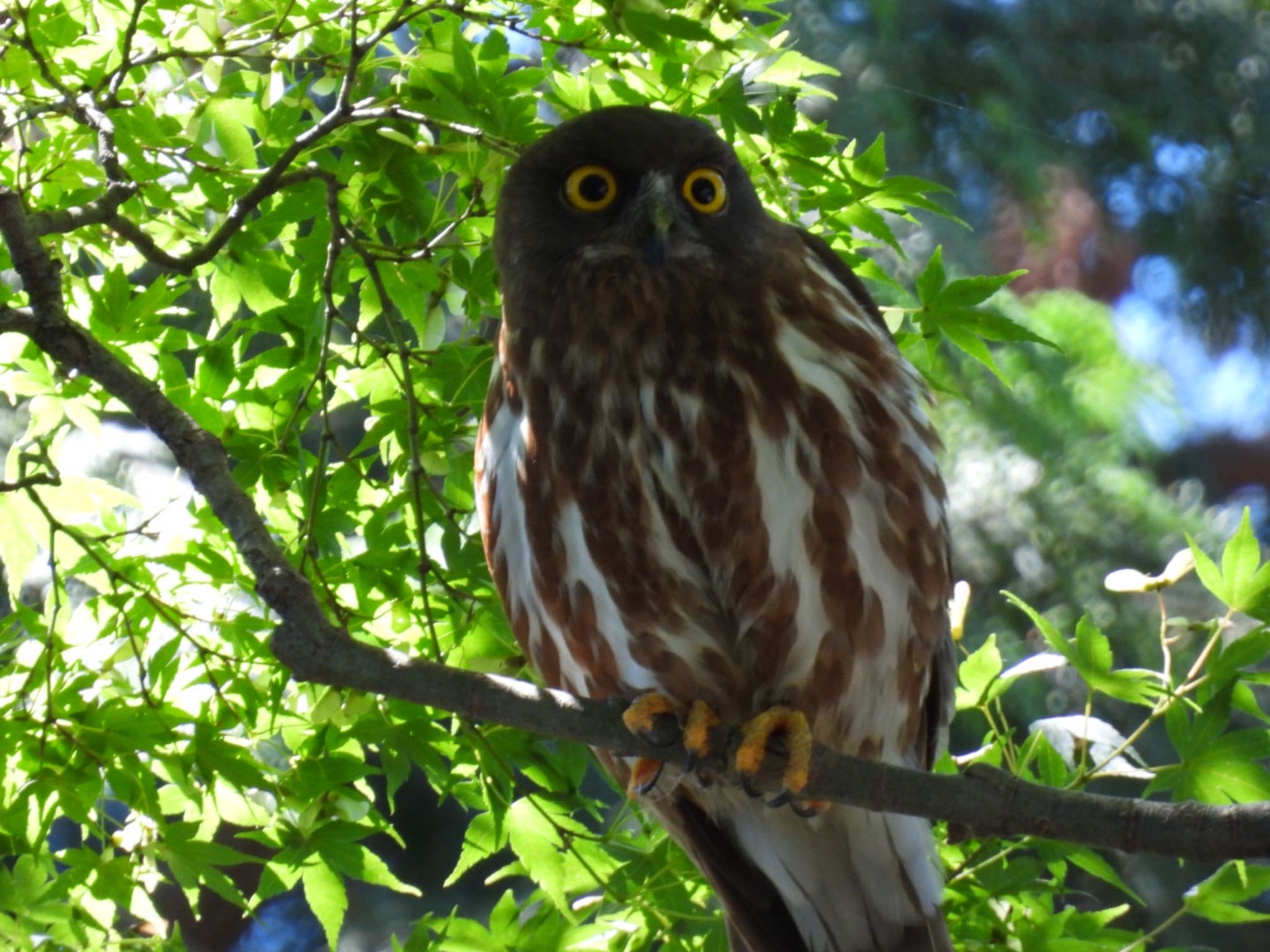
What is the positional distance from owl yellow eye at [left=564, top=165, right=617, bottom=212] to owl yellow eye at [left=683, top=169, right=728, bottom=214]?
4.0 inches

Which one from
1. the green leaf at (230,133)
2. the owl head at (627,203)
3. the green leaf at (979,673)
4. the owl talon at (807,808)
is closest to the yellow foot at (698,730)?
the owl talon at (807,808)

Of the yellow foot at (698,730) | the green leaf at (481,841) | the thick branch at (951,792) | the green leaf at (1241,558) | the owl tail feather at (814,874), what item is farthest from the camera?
the owl tail feather at (814,874)

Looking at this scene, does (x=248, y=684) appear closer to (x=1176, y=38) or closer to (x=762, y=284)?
(x=762, y=284)

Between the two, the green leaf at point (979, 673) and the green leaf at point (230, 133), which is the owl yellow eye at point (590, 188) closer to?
the green leaf at point (230, 133)

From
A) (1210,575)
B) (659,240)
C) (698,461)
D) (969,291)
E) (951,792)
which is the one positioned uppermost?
(659,240)

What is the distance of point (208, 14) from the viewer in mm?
1694

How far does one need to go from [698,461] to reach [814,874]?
0.76 m

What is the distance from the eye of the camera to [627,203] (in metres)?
1.87

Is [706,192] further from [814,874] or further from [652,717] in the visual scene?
[814,874]

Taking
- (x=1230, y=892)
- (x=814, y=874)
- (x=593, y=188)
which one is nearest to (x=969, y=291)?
(x=593, y=188)

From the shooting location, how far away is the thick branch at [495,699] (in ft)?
4.30

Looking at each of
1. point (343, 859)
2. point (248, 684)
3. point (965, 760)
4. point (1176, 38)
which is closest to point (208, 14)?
point (248, 684)

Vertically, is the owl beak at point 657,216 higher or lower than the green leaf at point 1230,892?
higher

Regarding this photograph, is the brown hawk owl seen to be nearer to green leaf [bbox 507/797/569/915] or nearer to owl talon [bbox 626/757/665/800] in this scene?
owl talon [bbox 626/757/665/800]
